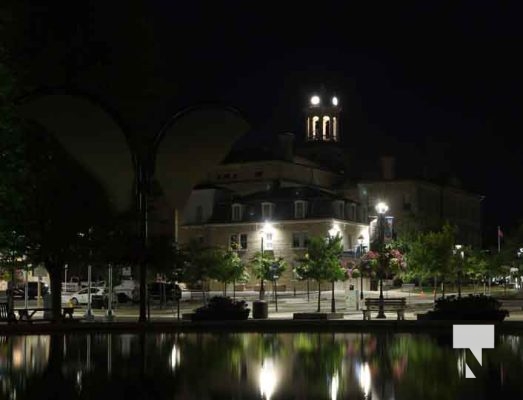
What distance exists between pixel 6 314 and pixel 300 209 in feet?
181

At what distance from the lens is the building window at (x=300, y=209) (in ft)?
313

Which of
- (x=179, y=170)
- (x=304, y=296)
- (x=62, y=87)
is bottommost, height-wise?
(x=304, y=296)

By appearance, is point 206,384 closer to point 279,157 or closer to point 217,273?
point 217,273

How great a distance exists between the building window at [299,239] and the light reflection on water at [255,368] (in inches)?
2422

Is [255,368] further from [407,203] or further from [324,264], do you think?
[407,203]

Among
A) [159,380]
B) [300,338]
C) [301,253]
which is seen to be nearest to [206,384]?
[159,380]

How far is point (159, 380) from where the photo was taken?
1989cm

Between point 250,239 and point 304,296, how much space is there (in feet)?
67.8

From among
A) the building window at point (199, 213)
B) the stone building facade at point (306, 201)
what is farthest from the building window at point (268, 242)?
the building window at point (199, 213)

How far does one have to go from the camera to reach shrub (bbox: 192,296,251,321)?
39656mm

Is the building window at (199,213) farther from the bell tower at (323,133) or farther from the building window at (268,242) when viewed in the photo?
the bell tower at (323,133)

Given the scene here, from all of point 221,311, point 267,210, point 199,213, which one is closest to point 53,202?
point 221,311

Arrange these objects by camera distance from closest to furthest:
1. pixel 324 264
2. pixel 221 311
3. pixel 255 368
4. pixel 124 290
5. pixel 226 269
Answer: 1. pixel 255 368
2. pixel 221 311
3. pixel 324 264
4. pixel 226 269
5. pixel 124 290

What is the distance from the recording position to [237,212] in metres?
99.2
